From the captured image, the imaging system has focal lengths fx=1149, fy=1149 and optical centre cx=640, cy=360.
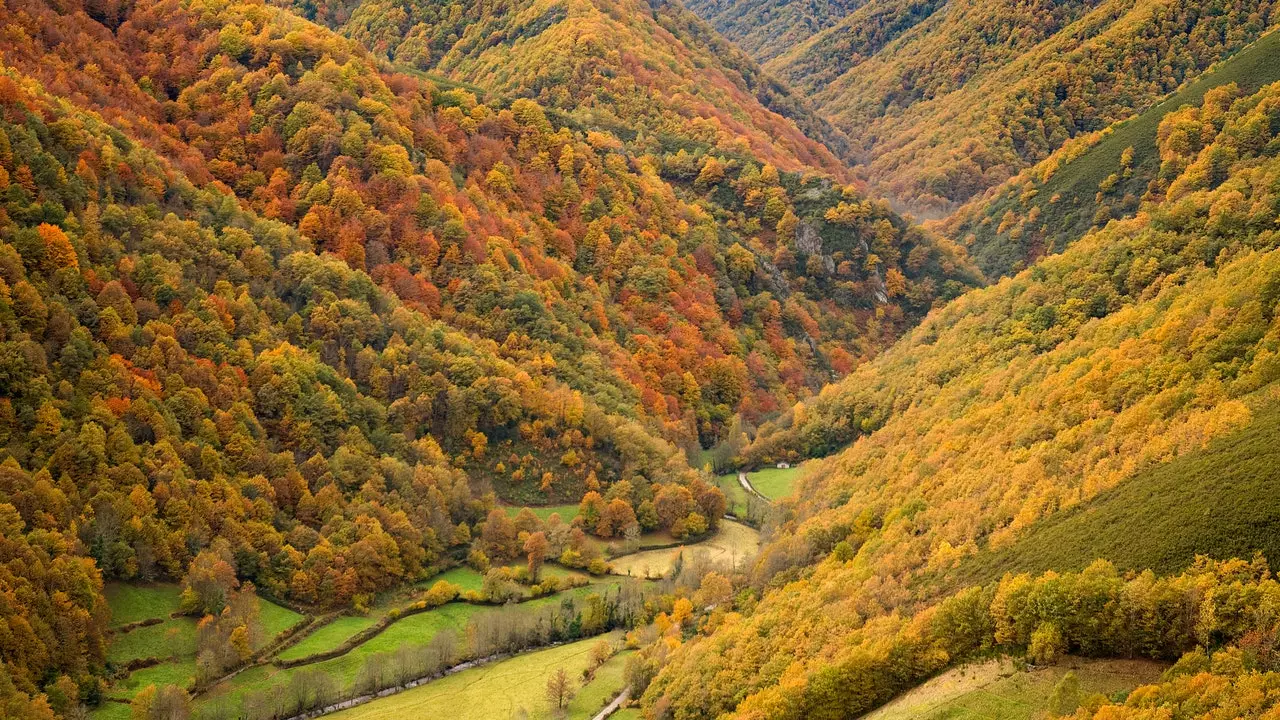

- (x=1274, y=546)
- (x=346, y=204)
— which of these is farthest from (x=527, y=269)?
(x=1274, y=546)

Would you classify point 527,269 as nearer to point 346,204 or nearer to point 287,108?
point 346,204

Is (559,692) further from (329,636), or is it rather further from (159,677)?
(159,677)

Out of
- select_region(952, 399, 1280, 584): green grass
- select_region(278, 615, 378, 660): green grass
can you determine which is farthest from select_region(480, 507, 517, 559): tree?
select_region(952, 399, 1280, 584): green grass

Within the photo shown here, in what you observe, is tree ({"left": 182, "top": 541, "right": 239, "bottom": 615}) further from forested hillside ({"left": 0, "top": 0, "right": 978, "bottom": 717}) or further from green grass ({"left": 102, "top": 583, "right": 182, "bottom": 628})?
green grass ({"left": 102, "top": 583, "right": 182, "bottom": 628})

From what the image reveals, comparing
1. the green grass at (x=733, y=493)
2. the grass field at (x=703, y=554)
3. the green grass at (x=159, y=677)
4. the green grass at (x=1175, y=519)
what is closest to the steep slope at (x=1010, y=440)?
the green grass at (x=1175, y=519)

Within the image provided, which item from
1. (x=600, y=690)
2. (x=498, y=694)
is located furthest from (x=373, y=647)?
(x=600, y=690)

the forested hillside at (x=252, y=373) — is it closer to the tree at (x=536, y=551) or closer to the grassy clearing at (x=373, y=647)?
the tree at (x=536, y=551)
